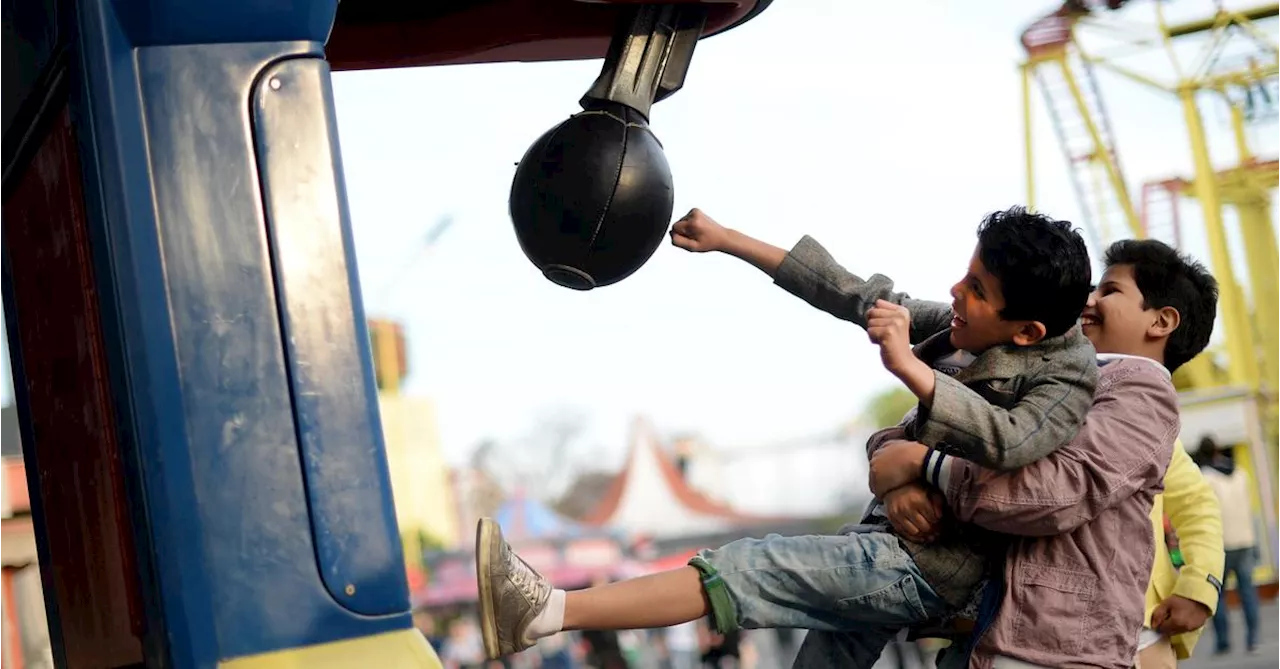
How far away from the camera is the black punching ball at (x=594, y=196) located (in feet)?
8.42

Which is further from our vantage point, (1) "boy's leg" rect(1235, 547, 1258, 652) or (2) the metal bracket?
(1) "boy's leg" rect(1235, 547, 1258, 652)

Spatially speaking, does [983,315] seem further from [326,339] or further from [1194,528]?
[1194,528]

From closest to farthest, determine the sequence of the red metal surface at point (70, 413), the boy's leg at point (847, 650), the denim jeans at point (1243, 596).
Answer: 1. the red metal surface at point (70, 413)
2. the boy's leg at point (847, 650)
3. the denim jeans at point (1243, 596)

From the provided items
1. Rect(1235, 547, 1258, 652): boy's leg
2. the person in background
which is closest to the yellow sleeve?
the person in background

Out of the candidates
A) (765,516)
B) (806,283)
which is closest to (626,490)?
(765,516)

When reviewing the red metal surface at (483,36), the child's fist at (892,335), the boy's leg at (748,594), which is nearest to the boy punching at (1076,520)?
the boy's leg at (748,594)

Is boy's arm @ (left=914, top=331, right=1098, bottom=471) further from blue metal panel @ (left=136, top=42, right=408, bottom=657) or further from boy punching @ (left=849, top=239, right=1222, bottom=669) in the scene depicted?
blue metal panel @ (left=136, top=42, right=408, bottom=657)

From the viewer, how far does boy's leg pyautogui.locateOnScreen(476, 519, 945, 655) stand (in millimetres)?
2621

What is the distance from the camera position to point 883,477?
2.76 meters

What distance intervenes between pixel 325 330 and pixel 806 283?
57.1 inches

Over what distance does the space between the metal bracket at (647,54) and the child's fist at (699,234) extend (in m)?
0.57

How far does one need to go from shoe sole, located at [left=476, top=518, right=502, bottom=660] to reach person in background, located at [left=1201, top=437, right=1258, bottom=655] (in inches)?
277

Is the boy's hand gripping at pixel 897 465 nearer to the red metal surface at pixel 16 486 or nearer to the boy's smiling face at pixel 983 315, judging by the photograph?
the boy's smiling face at pixel 983 315

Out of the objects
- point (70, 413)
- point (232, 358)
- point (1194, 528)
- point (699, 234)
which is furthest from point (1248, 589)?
point (232, 358)
